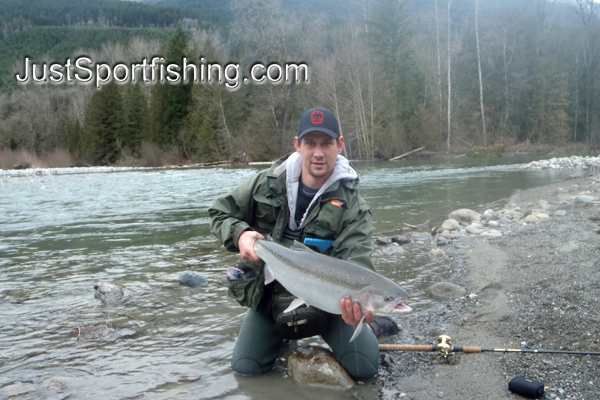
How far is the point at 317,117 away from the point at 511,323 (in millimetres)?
2360

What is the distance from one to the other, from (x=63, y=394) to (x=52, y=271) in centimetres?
399

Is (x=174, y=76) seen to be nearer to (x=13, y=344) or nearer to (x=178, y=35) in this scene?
(x=178, y=35)

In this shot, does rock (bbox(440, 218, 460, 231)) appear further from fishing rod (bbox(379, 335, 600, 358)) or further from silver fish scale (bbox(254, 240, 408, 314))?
silver fish scale (bbox(254, 240, 408, 314))

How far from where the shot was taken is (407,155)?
125 feet

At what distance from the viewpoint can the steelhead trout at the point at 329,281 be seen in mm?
2736

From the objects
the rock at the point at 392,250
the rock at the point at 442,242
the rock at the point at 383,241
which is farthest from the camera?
the rock at the point at 383,241

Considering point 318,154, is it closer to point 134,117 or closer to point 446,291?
point 446,291

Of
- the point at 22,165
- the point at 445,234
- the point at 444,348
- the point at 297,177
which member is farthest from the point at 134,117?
the point at 444,348

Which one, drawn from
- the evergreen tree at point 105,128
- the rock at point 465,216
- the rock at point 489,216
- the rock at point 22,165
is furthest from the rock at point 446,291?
the evergreen tree at point 105,128

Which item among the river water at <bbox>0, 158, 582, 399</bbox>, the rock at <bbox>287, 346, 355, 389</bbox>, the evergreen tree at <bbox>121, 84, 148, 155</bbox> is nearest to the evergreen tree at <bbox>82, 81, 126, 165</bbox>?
the evergreen tree at <bbox>121, 84, 148, 155</bbox>

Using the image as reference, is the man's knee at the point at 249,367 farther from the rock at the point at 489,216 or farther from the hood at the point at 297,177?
the rock at the point at 489,216

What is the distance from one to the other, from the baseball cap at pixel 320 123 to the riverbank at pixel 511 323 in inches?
70.3

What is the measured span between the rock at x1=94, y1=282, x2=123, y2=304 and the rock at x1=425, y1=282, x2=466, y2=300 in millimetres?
3469

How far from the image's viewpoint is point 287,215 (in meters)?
3.66
